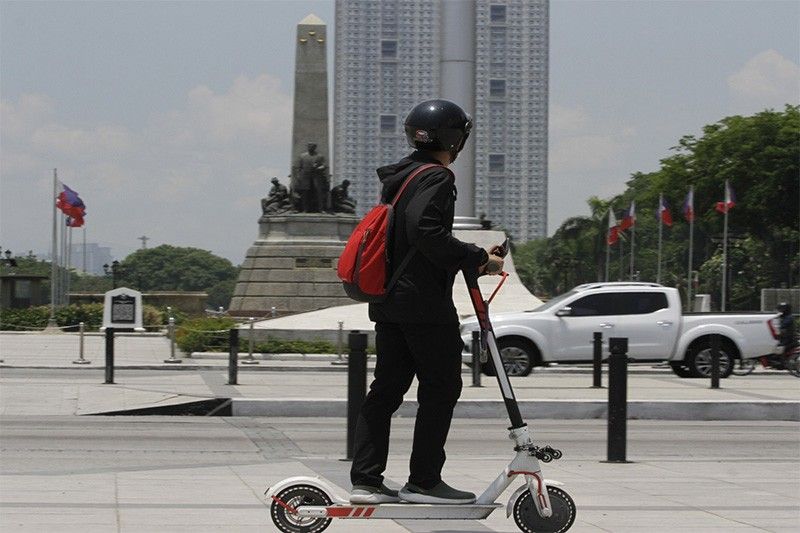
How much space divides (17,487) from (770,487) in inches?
187

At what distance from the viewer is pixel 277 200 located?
183 feet

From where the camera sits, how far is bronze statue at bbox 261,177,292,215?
55781 millimetres

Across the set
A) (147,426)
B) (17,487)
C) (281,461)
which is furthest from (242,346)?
(17,487)

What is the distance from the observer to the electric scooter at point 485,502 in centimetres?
656

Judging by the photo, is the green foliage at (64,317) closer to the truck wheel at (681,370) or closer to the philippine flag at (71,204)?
the philippine flag at (71,204)

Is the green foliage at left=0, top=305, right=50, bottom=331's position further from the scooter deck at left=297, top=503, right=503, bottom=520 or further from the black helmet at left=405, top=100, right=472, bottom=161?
the scooter deck at left=297, top=503, right=503, bottom=520

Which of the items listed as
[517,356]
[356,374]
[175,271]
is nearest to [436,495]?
[356,374]

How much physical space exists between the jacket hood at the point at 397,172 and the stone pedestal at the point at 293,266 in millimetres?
46211

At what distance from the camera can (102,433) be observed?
43.8 feet

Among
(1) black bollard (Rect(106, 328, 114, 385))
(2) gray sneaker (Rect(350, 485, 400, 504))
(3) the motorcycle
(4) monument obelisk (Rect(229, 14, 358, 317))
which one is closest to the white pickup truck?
(3) the motorcycle

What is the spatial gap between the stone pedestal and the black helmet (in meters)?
46.3

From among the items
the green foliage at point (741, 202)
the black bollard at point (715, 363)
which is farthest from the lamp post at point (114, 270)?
the black bollard at point (715, 363)

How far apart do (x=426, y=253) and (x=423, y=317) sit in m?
0.30

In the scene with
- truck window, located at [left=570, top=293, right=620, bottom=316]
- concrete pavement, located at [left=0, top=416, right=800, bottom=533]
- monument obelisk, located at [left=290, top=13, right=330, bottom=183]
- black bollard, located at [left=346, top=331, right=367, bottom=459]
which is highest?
monument obelisk, located at [left=290, top=13, right=330, bottom=183]
